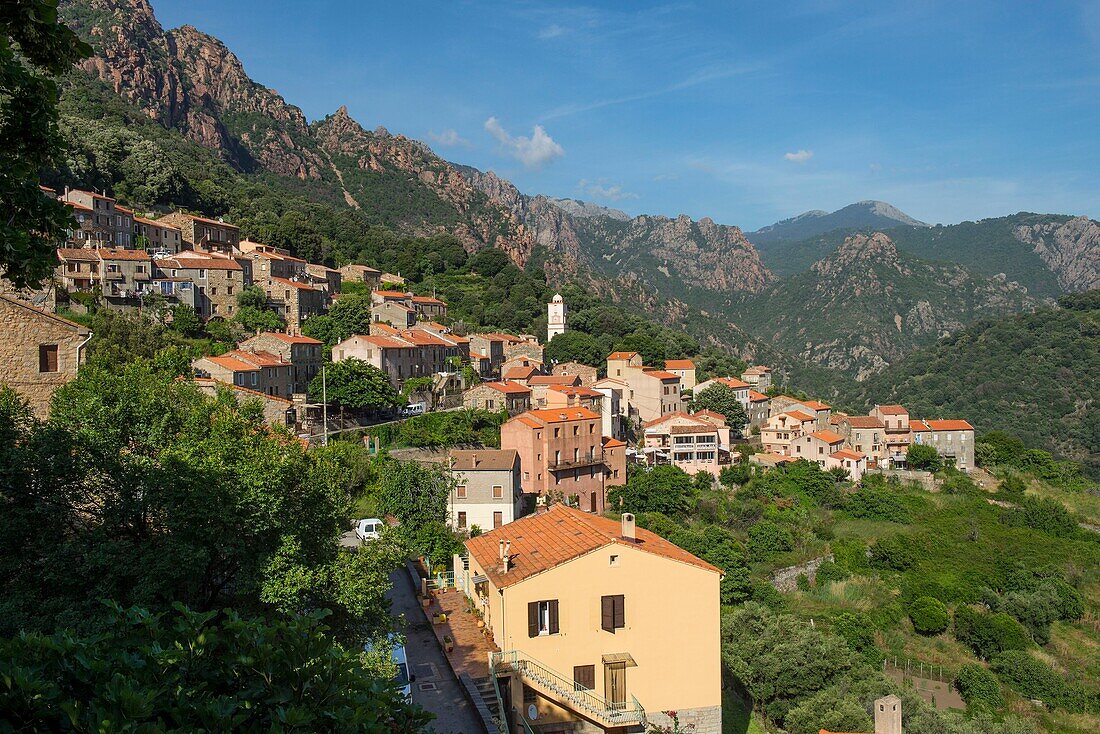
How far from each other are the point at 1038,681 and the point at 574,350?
145 feet

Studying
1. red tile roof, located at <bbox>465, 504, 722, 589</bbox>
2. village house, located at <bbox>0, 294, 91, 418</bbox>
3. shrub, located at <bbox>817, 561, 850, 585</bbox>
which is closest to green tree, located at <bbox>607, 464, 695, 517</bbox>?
shrub, located at <bbox>817, 561, 850, 585</bbox>

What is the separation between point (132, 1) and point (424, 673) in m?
146

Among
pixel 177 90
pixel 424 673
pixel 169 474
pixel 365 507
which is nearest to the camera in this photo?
pixel 169 474

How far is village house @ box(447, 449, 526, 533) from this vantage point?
35094 mm

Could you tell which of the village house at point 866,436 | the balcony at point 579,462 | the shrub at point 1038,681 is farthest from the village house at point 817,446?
the balcony at point 579,462

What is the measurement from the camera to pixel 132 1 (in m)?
128

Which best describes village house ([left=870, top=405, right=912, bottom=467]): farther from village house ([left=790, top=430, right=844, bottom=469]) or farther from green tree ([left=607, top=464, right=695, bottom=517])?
green tree ([left=607, top=464, right=695, bottom=517])

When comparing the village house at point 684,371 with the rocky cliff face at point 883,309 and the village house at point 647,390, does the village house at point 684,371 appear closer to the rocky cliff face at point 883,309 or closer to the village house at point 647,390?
the village house at point 647,390

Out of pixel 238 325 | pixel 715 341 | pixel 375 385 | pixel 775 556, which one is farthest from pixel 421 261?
pixel 715 341

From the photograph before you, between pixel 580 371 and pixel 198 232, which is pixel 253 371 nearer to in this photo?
pixel 198 232

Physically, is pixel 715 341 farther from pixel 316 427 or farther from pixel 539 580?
pixel 539 580

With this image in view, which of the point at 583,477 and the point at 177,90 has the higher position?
the point at 177,90

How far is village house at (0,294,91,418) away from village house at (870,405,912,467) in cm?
6315

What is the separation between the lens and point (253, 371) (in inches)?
1570
